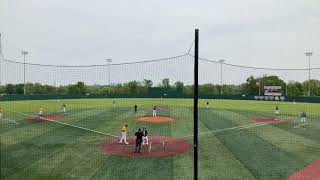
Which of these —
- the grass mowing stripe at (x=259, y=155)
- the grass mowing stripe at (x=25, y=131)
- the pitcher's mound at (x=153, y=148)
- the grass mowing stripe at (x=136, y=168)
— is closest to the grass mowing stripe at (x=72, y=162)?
the grass mowing stripe at (x=136, y=168)

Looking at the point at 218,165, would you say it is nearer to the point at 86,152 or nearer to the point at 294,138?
the point at 86,152

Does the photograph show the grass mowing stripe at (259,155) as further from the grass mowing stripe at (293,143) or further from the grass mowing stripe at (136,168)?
the grass mowing stripe at (136,168)

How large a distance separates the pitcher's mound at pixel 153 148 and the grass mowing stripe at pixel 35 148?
3.07m

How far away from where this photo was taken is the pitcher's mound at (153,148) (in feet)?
63.4

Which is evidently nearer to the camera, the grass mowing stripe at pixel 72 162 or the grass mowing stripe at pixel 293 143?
→ the grass mowing stripe at pixel 72 162

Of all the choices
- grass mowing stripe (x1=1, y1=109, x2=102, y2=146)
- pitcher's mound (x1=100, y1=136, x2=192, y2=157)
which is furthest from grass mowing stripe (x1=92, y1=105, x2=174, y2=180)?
grass mowing stripe (x1=1, y1=109, x2=102, y2=146)

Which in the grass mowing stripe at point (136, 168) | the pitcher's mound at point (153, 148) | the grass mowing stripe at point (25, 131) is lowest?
the grass mowing stripe at point (136, 168)

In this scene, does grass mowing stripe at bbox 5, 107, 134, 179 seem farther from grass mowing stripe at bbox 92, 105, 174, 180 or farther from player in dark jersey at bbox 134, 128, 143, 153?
player in dark jersey at bbox 134, 128, 143, 153

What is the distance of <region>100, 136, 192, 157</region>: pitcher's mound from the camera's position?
63.4 ft

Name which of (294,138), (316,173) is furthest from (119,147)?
(294,138)

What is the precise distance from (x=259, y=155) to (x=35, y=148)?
41.7ft

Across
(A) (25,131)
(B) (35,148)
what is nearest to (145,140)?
(B) (35,148)

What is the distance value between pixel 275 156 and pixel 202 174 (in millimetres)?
5728

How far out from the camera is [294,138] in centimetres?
2508
